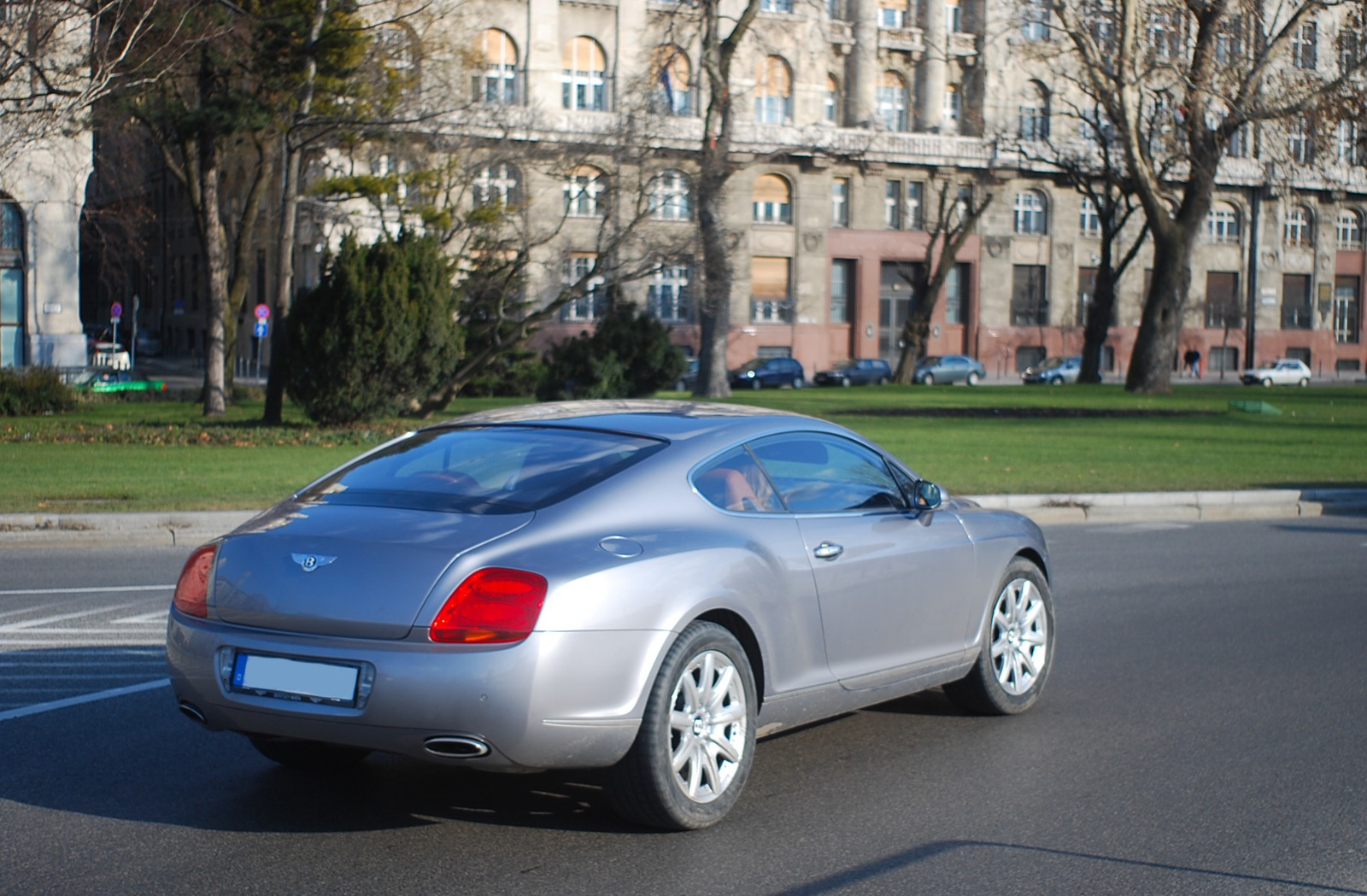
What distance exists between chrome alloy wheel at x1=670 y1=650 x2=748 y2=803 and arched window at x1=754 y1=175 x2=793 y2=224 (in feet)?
214

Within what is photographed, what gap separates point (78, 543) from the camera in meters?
13.1

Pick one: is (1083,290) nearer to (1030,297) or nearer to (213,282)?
(1030,297)

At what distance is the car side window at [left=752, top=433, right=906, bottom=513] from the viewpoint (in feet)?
20.0

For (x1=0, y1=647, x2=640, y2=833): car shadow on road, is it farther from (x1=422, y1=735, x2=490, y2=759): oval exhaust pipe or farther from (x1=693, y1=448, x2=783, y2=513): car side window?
(x1=693, y1=448, x2=783, y2=513): car side window

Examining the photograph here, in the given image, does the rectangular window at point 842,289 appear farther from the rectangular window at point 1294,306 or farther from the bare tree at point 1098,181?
the rectangular window at point 1294,306

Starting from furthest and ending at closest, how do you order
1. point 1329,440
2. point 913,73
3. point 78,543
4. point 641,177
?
point 913,73 → point 641,177 → point 1329,440 → point 78,543

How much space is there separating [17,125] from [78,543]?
13.0m

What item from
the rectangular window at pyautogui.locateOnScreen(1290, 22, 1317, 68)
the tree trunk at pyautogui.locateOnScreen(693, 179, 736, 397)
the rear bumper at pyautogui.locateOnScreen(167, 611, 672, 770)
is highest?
the rectangular window at pyautogui.locateOnScreen(1290, 22, 1317, 68)

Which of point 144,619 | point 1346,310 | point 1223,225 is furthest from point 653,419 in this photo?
point 1346,310

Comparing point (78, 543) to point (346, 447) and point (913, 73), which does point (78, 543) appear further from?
point (913, 73)

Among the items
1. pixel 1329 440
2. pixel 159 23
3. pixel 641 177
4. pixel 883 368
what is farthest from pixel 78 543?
pixel 883 368

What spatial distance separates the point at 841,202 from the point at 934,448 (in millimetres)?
49817

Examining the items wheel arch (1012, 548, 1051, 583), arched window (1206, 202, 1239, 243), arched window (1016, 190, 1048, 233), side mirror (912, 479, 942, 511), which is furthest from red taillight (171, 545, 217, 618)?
arched window (1206, 202, 1239, 243)

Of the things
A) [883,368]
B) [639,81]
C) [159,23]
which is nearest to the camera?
[159,23]
